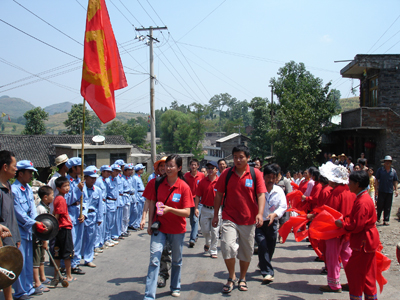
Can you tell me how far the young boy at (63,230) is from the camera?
5.58 meters

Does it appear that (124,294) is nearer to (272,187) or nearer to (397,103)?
(272,187)

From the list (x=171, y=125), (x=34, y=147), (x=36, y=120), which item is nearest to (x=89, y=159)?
(x=34, y=147)

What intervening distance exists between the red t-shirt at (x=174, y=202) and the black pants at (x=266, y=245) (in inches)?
59.6

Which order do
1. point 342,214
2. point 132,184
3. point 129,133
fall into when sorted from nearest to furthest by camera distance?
point 342,214 → point 132,184 → point 129,133

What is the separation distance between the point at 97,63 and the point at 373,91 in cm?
1721

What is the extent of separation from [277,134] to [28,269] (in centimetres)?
2101

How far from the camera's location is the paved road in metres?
5.11

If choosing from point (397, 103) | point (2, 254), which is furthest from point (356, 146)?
point (2, 254)

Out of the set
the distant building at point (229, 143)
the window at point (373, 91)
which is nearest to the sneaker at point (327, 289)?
the window at point (373, 91)

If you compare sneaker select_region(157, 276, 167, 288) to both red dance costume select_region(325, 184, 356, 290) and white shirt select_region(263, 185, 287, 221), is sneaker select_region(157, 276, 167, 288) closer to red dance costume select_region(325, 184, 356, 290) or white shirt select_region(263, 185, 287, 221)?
white shirt select_region(263, 185, 287, 221)

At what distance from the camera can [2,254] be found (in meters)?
3.72

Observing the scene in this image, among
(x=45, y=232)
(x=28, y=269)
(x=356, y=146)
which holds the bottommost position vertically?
(x=28, y=269)

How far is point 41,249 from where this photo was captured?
5.41 meters

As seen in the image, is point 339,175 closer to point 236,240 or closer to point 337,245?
point 337,245
